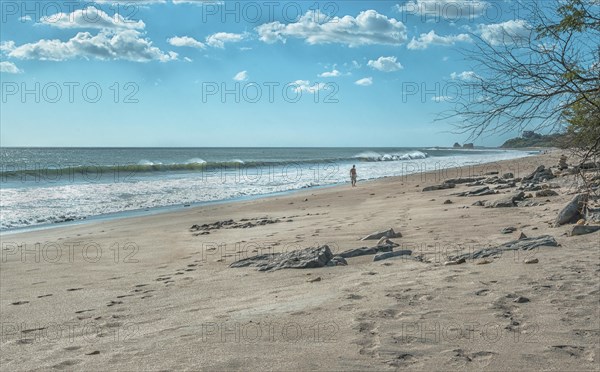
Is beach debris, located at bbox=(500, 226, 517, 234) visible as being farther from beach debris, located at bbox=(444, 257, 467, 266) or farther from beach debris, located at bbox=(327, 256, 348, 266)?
beach debris, located at bbox=(327, 256, 348, 266)

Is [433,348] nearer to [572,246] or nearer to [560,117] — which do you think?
[560,117]

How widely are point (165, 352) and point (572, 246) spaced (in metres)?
5.86

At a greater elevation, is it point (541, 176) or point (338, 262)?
point (541, 176)

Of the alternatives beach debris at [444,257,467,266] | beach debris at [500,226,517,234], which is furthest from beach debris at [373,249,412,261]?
beach debris at [500,226,517,234]

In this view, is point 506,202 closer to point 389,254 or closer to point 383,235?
point 383,235

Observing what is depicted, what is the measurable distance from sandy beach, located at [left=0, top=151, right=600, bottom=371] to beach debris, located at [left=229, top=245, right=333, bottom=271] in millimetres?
204

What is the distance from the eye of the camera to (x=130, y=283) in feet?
25.7

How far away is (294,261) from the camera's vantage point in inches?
308

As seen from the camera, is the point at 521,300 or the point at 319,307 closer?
the point at 521,300

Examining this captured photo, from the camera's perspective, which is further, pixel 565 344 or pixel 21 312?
pixel 21 312

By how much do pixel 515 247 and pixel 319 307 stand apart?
11.6 feet

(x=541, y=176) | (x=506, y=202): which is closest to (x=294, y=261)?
A: (x=506, y=202)

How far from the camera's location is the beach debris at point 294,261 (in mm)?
7616

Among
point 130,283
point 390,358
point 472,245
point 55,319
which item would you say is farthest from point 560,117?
point 130,283
